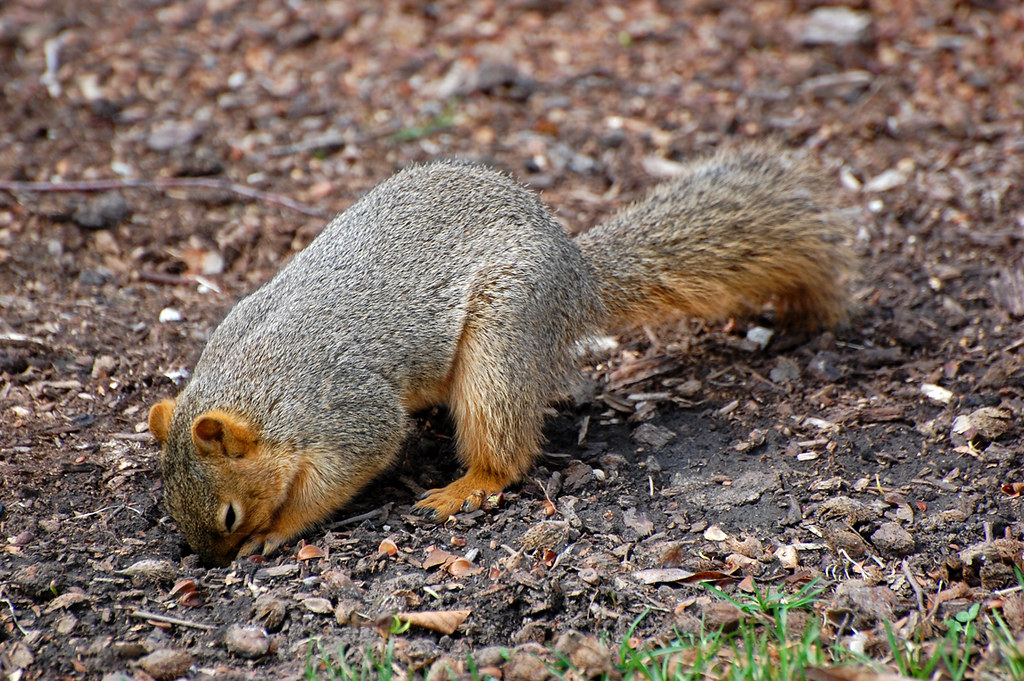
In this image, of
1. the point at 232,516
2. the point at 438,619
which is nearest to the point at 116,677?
the point at 232,516

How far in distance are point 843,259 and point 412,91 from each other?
3389 millimetres

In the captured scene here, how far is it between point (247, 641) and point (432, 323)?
141 cm

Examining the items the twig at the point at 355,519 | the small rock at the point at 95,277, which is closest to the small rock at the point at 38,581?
the twig at the point at 355,519

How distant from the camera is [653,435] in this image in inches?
163

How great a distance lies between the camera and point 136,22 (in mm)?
7074

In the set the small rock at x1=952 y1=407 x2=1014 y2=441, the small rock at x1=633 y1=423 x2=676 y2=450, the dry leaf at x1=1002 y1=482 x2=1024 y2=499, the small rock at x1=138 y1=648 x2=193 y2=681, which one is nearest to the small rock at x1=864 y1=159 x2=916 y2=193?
the small rock at x1=952 y1=407 x2=1014 y2=441

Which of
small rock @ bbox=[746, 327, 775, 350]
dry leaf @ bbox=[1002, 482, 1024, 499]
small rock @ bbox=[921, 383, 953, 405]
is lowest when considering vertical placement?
small rock @ bbox=[746, 327, 775, 350]

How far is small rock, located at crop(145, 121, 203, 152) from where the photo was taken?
595 cm

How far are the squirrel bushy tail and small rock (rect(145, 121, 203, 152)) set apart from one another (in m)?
2.99

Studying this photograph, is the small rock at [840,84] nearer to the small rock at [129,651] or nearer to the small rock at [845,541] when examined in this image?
the small rock at [845,541]

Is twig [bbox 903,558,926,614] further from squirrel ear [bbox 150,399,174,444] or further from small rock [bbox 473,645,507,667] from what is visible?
squirrel ear [bbox 150,399,174,444]

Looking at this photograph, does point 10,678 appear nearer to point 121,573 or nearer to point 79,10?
point 121,573

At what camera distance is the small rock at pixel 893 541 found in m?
3.22

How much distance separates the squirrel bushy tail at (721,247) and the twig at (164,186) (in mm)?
2002
